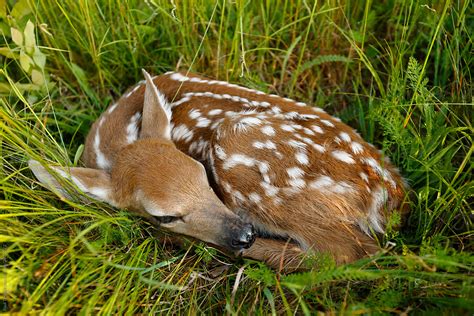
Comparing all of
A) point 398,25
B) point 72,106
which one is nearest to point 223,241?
point 72,106

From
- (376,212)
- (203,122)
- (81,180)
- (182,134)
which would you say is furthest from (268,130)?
(81,180)

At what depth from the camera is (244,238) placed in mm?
2307

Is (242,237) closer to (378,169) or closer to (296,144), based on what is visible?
(296,144)

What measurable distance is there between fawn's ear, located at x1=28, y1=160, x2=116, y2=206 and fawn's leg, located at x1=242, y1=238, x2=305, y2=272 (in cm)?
77

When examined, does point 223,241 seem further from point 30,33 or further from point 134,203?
point 30,33

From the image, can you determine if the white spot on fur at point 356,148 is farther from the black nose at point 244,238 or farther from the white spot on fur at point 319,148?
the black nose at point 244,238

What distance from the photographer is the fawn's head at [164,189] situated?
234 centimetres

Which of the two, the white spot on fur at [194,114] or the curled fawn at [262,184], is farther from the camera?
the white spot on fur at [194,114]

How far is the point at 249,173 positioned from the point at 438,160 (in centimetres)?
99

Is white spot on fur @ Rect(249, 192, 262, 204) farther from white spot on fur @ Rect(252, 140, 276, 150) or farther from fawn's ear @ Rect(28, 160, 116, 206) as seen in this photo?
fawn's ear @ Rect(28, 160, 116, 206)

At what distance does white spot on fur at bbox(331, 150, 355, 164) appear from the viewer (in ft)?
7.88

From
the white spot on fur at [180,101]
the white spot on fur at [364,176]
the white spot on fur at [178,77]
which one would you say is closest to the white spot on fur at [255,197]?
the white spot on fur at [364,176]

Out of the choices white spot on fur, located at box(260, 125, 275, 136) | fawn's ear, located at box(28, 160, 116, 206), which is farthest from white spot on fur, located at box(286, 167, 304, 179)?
fawn's ear, located at box(28, 160, 116, 206)

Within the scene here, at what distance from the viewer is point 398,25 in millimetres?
3033
